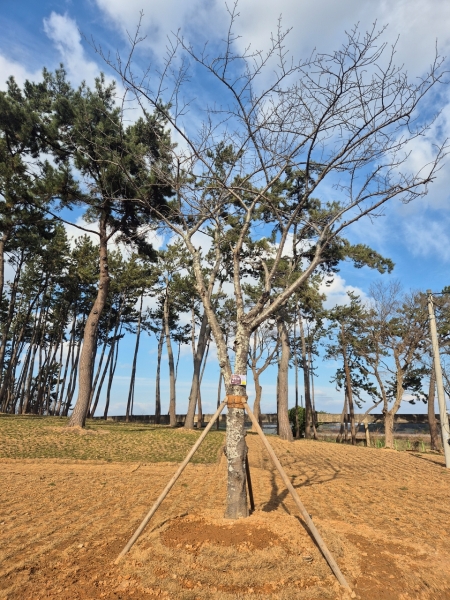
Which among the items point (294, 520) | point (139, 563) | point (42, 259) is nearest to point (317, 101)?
point (294, 520)

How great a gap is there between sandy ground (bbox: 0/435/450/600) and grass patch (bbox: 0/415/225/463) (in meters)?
3.25

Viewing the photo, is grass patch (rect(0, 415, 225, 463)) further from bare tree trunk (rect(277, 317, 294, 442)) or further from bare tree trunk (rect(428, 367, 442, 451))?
bare tree trunk (rect(428, 367, 442, 451))

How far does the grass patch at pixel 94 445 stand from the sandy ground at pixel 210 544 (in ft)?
10.7

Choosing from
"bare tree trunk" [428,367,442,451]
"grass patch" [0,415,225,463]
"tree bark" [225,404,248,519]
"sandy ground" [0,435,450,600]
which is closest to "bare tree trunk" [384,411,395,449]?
"bare tree trunk" [428,367,442,451]

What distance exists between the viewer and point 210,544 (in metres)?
3.77

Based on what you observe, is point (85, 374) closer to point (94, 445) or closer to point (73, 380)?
point (94, 445)

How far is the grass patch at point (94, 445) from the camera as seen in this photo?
10.5 metres

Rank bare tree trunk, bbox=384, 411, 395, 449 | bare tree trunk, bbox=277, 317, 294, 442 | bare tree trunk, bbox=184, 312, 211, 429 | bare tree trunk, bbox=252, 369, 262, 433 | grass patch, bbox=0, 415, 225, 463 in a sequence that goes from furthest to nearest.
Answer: bare tree trunk, bbox=252, 369, 262, 433 < bare tree trunk, bbox=384, 411, 395, 449 < bare tree trunk, bbox=184, 312, 211, 429 < bare tree trunk, bbox=277, 317, 294, 442 < grass patch, bbox=0, 415, 225, 463

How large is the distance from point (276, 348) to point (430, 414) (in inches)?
366

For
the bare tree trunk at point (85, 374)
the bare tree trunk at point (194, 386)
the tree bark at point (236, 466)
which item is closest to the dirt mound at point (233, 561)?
the tree bark at point (236, 466)

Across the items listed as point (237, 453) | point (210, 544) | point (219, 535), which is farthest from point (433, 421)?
point (210, 544)

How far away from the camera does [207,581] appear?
10.5 feet

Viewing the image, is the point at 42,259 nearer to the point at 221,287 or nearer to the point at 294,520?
the point at 221,287

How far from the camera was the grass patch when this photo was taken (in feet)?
34.5
